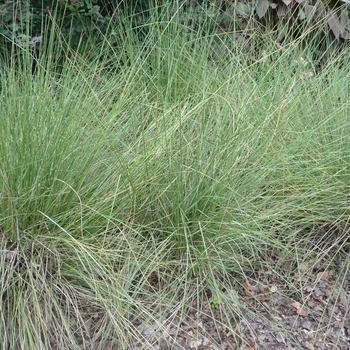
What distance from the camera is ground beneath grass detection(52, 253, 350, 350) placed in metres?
2.33

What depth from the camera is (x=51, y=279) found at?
91.8 inches

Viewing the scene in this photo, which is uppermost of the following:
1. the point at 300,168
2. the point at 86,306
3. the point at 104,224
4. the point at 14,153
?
the point at 300,168

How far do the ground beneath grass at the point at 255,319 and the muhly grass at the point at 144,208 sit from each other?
0.03 m

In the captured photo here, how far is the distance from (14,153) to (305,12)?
9.91 feet

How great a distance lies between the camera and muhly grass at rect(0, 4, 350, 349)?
2.29 m

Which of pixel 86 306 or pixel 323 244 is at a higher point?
pixel 323 244

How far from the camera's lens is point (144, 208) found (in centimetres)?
262

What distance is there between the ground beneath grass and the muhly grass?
0.09 ft

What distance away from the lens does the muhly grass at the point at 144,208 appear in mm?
2289

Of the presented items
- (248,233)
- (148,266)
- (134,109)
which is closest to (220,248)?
(248,233)

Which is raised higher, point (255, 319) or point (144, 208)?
point (144, 208)

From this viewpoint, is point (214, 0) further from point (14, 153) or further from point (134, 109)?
point (14, 153)

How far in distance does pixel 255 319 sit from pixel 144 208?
2.35 feet

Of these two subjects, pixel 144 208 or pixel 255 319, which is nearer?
pixel 255 319
